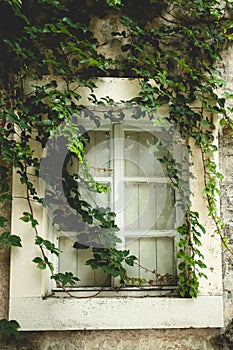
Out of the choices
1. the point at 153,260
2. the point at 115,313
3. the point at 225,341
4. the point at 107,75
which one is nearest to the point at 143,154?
the point at 107,75

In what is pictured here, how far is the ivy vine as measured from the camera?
3053mm

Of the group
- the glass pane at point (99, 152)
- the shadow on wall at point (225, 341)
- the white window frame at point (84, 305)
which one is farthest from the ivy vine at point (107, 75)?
the shadow on wall at point (225, 341)

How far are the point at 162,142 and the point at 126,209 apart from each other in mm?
554

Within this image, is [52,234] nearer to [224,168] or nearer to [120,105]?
[120,105]

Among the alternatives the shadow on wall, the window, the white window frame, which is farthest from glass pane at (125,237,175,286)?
the shadow on wall

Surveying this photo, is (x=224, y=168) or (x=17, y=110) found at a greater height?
(x=17, y=110)

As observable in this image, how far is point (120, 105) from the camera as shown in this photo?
130 inches

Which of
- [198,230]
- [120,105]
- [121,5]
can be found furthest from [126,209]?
[121,5]

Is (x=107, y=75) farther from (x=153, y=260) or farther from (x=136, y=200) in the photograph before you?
(x=153, y=260)

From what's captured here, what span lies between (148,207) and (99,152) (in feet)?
1.74

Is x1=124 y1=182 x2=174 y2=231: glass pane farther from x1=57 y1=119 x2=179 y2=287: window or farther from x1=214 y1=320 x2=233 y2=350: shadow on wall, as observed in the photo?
x1=214 y1=320 x2=233 y2=350: shadow on wall

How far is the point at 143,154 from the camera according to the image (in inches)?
136

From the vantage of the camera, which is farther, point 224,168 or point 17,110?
point 224,168

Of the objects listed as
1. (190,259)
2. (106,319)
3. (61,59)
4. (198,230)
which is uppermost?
(61,59)
